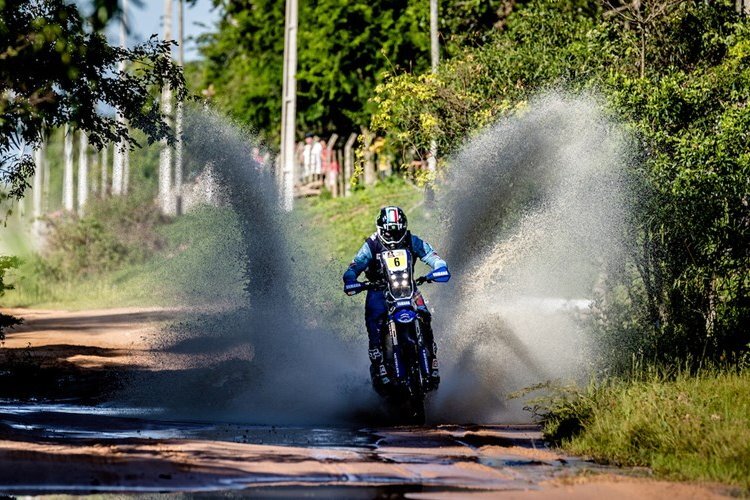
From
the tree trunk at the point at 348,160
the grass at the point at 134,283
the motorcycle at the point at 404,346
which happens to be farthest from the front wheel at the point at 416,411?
the tree trunk at the point at 348,160

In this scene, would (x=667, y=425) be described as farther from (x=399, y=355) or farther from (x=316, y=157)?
(x=316, y=157)

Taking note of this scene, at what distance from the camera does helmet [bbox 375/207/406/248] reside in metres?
14.6

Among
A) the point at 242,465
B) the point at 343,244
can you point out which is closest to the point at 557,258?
the point at 242,465

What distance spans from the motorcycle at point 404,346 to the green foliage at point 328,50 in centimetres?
2224

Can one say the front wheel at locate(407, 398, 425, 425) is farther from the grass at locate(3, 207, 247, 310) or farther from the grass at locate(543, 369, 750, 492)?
the grass at locate(3, 207, 247, 310)

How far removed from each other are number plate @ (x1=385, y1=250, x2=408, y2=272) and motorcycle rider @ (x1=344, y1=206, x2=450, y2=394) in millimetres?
179

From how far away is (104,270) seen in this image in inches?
1956

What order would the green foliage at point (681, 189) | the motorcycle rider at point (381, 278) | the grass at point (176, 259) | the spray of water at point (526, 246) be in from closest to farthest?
1. the motorcycle rider at point (381, 278)
2. the green foliage at point (681, 189)
3. the spray of water at point (526, 246)
4. the grass at point (176, 259)

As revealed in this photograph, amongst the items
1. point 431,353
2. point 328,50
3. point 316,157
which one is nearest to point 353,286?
point 431,353

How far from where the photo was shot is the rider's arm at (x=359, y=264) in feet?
47.8

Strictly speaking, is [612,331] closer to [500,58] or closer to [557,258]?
[557,258]

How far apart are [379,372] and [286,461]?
3879 mm

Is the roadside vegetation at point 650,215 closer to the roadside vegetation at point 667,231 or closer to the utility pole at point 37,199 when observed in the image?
the roadside vegetation at point 667,231

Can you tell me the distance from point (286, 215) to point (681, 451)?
977cm
